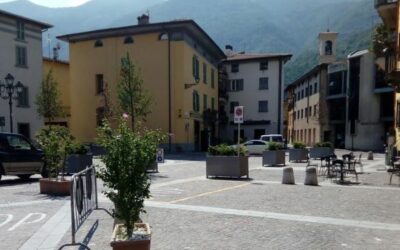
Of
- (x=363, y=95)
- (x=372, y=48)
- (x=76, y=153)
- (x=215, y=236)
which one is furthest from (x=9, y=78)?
(x=363, y=95)

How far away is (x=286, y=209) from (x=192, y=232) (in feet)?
9.84

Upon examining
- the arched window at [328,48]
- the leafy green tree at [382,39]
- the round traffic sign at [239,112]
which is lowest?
the round traffic sign at [239,112]

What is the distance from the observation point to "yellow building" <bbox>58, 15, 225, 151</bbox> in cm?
3647

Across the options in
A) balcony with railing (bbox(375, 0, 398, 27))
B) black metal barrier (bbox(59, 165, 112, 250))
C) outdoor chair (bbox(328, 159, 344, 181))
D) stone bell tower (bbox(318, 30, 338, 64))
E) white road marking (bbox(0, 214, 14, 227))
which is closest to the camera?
black metal barrier (bbox(59, 165, 112, 250))

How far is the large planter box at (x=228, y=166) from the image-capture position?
15.9m

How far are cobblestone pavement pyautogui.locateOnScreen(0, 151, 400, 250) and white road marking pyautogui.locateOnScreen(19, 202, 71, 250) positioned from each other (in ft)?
0.12

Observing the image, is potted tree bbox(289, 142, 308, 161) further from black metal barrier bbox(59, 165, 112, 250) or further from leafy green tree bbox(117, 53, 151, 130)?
black metal barrier bbox(59, 165, 112, 250)

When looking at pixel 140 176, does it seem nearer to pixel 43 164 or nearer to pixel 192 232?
pixel 192 232

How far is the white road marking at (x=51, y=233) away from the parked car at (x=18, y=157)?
21.6 feet

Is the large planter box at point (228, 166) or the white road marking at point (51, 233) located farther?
the large planter box at point (228, 166)

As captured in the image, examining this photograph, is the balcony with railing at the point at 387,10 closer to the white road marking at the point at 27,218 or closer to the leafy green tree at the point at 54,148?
the leafy green tree at the point at 54,148

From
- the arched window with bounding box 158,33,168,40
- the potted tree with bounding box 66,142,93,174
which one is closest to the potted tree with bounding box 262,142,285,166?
the potted tree with bounding box 66,142,93,174

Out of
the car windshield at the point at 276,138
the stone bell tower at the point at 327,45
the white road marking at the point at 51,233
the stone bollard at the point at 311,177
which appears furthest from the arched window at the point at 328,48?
the white road marking at the point at 51,233

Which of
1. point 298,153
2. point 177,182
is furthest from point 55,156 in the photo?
point 298,153
